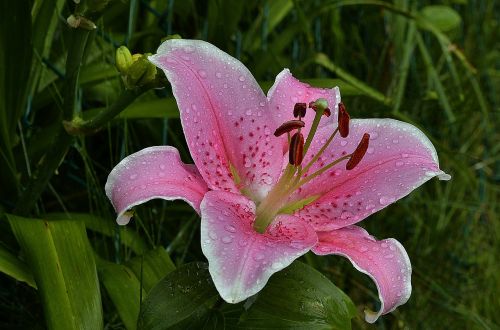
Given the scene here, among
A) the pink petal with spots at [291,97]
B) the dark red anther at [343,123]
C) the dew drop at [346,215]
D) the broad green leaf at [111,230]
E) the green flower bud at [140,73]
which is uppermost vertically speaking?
the green flower bud at [140,73]

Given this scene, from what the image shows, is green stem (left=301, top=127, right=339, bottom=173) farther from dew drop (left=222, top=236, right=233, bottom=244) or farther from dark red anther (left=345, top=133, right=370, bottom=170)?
→ dew drop (left=222, top=236, right=233, bottom=244)

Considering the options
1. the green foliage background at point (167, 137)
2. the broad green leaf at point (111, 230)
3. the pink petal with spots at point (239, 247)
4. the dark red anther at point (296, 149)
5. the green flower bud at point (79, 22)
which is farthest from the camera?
the broad green leaf at point (111, 230)

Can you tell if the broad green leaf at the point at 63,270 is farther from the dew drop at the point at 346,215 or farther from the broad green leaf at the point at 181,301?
the dew drop at the point at 346,215

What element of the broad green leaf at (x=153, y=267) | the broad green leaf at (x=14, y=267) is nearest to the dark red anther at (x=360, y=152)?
the broad green leaf at (x=153, y=267)

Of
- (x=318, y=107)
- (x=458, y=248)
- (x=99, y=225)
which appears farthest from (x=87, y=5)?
(x=458, y=248)

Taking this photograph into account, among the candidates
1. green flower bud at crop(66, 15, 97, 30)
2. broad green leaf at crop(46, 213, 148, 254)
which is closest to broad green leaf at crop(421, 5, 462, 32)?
broad green leaf at crop(46, 213, 148, 254)

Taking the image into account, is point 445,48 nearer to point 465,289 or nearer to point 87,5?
point 465,289
